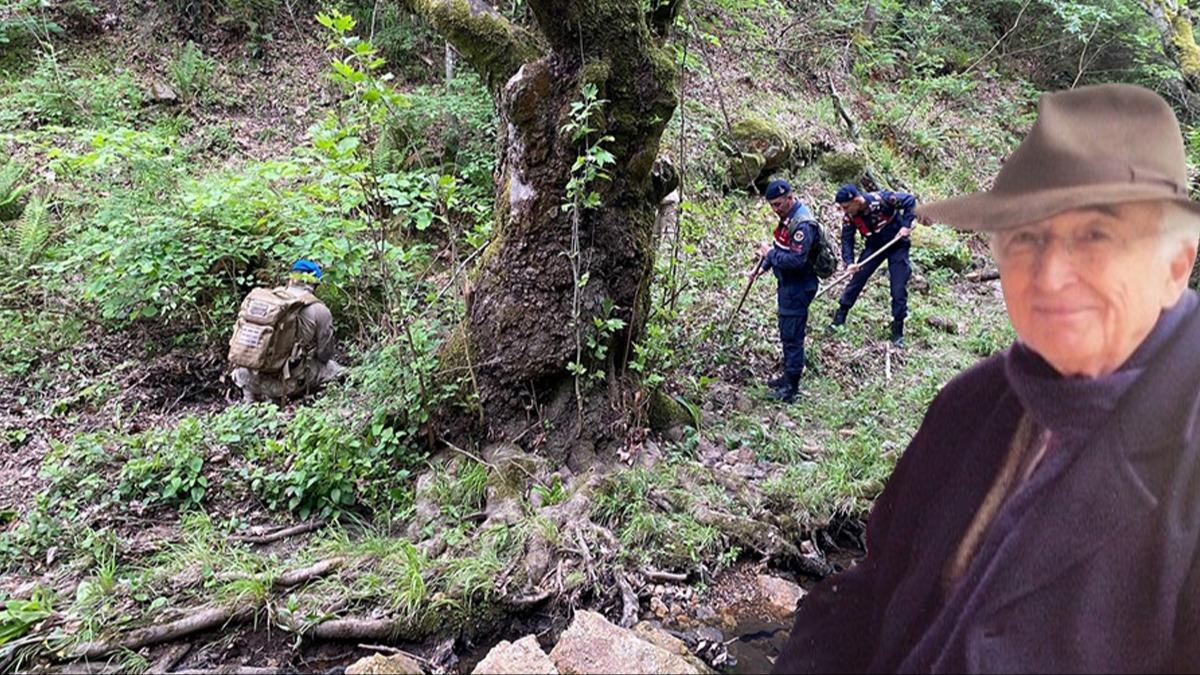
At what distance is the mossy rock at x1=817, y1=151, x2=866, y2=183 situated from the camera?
36.1ft

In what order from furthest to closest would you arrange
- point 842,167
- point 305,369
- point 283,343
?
point 842,167 → point 305,369 → point 283,343

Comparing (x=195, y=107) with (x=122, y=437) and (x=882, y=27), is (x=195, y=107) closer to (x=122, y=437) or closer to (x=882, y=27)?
(x=122, y=437)

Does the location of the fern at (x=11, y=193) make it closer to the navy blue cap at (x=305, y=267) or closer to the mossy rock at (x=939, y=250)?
the navy blue cap at (x=305, y=267)

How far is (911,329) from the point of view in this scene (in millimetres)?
7930

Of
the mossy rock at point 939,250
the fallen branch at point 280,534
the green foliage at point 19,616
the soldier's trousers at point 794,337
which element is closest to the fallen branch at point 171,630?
the green foliage at point 19,616

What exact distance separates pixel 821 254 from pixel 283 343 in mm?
4741

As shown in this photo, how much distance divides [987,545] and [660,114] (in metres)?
3.59

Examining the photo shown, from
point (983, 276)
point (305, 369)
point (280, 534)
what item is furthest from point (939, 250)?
point (280, 534)

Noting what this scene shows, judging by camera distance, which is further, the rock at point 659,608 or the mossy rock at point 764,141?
the mossy rock at point 764,141

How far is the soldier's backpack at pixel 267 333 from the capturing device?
5.59m

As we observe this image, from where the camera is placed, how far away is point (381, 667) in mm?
2660

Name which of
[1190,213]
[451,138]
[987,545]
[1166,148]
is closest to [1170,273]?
[1190,213]

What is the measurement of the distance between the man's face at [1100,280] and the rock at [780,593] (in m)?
2.66

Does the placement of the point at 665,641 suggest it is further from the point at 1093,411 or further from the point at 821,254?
the point at 821,254
